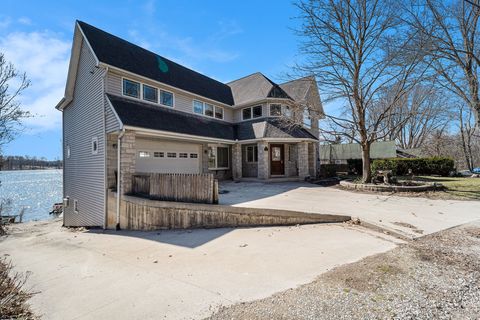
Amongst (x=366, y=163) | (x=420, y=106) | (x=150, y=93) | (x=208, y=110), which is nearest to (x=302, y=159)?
(x=366, y=163)

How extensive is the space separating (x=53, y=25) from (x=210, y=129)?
8.28m

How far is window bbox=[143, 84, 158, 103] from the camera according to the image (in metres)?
11.8

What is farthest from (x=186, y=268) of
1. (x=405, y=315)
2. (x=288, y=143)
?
(x=288, y=143)

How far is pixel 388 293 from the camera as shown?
9.83 feet

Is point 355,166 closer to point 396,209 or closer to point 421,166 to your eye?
point 421,166

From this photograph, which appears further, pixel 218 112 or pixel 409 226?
pixel 218 112

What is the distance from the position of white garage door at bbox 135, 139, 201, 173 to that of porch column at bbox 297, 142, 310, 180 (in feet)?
21.8

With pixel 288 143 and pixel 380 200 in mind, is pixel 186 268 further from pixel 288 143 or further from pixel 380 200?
pixel 288 143

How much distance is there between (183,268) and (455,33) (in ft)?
42.6

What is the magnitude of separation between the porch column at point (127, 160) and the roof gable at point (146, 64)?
3586 mm

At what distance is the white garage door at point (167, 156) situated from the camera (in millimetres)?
11662

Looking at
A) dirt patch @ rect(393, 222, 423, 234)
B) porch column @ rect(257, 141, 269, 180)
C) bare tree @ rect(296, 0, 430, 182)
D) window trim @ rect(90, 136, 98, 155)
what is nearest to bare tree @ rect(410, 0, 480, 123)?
bare tree @ rect(296, 0, 430, 182)

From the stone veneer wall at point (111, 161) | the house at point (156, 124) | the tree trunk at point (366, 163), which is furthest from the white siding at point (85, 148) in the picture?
the tree trunk at point (366, 163)

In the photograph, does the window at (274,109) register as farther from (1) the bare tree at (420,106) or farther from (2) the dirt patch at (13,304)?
(2) the dirt patch at (13,304)
